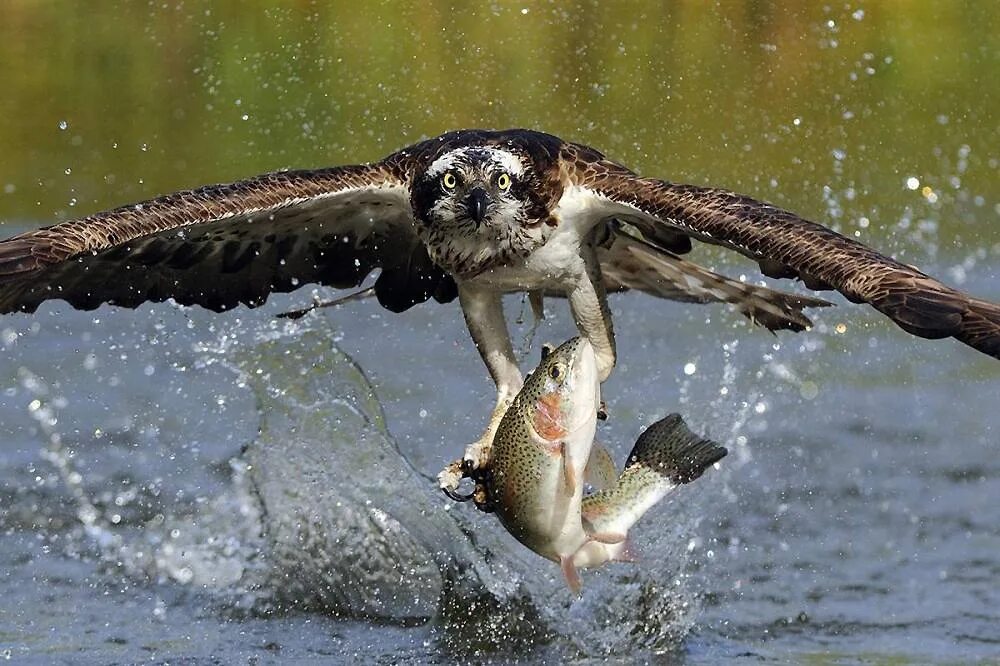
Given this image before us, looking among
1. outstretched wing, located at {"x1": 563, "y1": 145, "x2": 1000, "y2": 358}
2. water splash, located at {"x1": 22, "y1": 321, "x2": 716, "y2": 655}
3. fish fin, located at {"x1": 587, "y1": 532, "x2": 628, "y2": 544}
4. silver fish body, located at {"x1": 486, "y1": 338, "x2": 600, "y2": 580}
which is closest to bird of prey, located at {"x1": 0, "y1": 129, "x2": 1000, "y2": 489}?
outstretched wing, located at {"x1": 563, "y1": 145, "x2": 1000, "y2": 358}

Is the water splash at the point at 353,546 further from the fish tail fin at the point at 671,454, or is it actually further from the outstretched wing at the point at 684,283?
the outstretched wing at the point at 684,283

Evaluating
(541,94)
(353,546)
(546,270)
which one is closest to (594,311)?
(546,270)

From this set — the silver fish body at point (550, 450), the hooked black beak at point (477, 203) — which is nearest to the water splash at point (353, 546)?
the silver fish body at point (550, 450)

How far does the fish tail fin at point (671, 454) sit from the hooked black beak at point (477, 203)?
117 centimetres

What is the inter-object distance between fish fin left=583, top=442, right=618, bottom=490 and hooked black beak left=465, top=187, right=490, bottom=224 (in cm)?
111

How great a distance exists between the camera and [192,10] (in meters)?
20.2

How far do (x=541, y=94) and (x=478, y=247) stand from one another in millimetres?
9650

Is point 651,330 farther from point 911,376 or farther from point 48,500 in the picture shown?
point 48,500

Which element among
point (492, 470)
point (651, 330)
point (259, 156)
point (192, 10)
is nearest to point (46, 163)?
point (259, 156)

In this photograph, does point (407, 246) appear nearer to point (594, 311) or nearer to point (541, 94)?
point (594, 311)

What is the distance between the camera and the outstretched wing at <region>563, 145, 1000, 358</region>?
688cm

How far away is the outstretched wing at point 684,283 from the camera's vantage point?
893 centimetres

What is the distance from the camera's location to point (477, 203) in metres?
7.81

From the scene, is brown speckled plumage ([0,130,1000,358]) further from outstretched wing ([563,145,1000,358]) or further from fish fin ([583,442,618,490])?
fish fin ([583,442,618,490])
